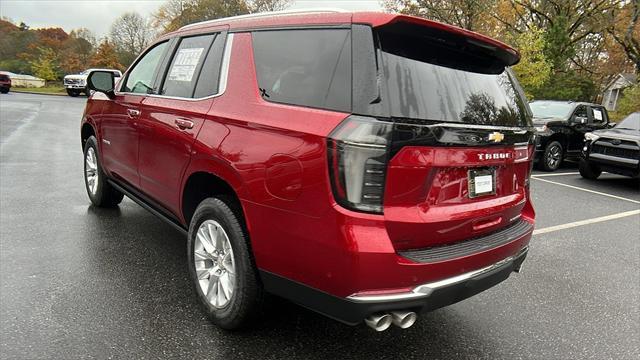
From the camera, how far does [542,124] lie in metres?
10.8

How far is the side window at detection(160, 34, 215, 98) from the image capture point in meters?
3.21

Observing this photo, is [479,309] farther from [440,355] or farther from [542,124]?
[542,124]

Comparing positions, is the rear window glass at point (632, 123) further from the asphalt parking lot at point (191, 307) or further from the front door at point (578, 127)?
the asphalt parking lot at point (191, 307)

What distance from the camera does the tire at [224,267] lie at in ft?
8.42

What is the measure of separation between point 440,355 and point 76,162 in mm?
7190

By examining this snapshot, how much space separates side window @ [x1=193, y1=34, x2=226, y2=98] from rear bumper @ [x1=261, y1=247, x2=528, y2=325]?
50.0 inches

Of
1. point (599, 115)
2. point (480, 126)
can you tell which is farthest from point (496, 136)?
point (599, 115)

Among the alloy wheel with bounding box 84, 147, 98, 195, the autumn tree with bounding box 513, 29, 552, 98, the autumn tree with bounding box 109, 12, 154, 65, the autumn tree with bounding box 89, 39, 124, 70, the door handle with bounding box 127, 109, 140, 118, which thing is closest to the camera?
the door handle with bounding box 127, 109, 140, 118

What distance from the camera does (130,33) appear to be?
61.9 m

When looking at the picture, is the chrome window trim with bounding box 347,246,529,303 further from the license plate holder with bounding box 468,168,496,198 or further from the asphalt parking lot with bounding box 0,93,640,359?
the asphalt parking lot with bounding box 0,93,640,359

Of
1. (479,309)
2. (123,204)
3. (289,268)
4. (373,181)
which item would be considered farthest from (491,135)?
(123,204)

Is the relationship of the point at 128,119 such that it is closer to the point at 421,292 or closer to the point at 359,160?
the point at 359,160

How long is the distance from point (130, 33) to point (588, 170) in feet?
209

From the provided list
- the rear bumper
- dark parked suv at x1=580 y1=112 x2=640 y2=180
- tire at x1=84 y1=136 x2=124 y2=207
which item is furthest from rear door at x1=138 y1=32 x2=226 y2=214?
dark parked suv at x1=580 y1=112 x2=640 y2=180
